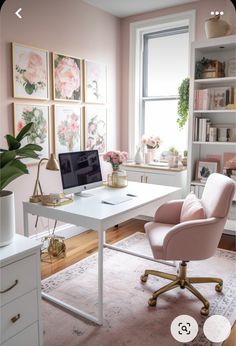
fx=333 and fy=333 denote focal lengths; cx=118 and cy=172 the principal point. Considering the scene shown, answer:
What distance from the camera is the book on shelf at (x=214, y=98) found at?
358cm

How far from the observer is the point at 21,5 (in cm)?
309

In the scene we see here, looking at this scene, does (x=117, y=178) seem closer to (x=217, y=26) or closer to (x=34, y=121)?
(x=34, y=121)

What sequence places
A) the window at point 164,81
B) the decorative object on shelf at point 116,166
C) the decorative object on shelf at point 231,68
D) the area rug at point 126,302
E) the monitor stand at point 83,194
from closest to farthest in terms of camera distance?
1. the area rug at point 126,302
2. the monitor stand at point 83,194
3. the decorative object on shelf at point 116,166
4. the decorative object on shelf at point 231,68
5. the window at point 164,81

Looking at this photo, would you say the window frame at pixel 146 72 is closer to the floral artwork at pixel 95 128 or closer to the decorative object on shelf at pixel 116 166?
the floral artwork at pixel 95 128

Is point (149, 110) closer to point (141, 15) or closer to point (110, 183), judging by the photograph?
point (141, 15)

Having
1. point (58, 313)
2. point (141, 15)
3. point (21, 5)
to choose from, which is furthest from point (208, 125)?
point (58, 313)

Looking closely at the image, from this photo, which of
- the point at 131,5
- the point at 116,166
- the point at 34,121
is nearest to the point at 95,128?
the point at 34,121

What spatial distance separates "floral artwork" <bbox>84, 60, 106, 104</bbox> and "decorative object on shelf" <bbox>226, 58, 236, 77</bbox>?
1476 millimetres

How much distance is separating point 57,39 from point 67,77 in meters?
0.39

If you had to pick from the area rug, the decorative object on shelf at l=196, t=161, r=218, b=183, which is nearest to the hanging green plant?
the decorative object on shelf at l=196, t=161, r=218, b=183

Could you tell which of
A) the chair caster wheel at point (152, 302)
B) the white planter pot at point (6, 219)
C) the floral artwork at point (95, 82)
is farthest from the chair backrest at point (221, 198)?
the floral artwork at point (95, 82)

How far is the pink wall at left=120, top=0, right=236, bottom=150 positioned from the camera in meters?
3.62

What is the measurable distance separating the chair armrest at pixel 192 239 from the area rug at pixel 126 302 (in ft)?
1.33

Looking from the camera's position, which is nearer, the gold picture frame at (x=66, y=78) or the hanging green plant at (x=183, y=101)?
the gold picture frame at (x=66, y=78)
